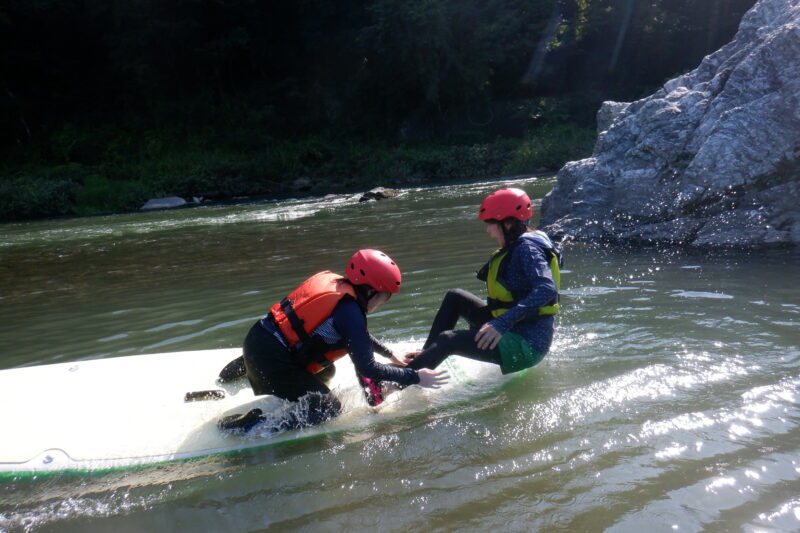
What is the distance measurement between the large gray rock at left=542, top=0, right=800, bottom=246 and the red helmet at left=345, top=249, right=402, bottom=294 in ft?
20.0

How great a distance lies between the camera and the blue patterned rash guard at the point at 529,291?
4.19 m

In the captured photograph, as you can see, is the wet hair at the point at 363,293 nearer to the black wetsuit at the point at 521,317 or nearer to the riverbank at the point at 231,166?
the black wetsuit at the point at 521,317

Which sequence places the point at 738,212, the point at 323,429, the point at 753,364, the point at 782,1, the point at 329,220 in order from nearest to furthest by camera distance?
the point at 323,429, the point at 753,364, the point at 738,212, the point at 782,1, the point at 329,220

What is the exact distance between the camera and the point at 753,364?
14.4 feet

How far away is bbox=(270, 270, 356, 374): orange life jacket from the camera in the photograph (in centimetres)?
388

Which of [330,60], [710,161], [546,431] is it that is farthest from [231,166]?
[546,431]

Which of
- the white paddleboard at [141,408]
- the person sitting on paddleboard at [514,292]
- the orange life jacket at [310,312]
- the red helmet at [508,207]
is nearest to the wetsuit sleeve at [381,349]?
the person sitting on paddleboard at [514,292]

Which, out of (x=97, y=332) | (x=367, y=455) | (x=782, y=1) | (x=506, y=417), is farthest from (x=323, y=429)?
(x=782, y=1)

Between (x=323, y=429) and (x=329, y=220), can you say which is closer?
(x=323, y=429)

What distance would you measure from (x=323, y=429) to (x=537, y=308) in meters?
1.58

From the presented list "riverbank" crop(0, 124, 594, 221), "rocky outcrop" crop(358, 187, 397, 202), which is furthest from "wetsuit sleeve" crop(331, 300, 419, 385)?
"riverbank" crop(0, 124, 594, 221)

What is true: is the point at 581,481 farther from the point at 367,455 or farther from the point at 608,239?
the point at 608,239

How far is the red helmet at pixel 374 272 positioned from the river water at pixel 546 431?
916 millimetres

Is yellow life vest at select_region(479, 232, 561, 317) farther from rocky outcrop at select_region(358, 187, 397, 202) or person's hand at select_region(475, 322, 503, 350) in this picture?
rocky outcrop at select_region(358, 187, 397, 202)
